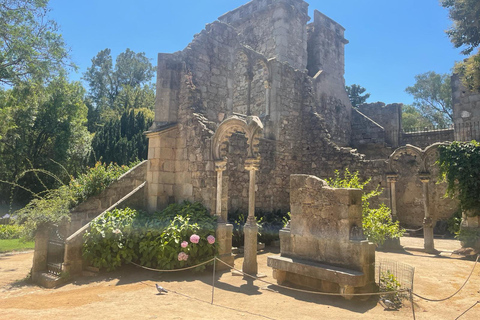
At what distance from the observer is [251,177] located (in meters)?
6.84

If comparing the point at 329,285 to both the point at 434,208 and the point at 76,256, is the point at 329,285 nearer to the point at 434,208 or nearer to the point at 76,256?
the point at 76,256

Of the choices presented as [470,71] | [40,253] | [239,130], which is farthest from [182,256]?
[470,71]

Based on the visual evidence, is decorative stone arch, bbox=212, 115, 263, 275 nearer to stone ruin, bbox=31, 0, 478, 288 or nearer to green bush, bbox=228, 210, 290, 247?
stone ruin, bbox=31, 0, 478, 288

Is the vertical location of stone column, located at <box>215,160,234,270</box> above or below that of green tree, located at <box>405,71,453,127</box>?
below

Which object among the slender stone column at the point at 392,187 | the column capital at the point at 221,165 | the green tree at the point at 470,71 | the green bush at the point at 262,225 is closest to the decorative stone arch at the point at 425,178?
the slender stone column at the point at 392,187

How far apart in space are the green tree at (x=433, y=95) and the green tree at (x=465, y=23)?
20867 millimetres

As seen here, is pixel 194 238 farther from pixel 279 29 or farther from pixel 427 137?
pixel 427 137

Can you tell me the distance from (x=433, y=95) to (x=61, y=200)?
3373 centimetres

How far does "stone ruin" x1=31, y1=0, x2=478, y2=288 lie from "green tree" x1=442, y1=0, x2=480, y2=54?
167 inches

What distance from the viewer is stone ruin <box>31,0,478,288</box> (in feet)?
26.5

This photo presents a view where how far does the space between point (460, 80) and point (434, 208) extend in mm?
5151

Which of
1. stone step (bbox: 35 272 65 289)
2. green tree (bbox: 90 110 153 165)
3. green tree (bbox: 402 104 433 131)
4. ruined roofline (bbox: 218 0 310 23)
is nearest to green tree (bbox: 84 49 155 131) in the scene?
green tree (bbox: 90 110 153 165)

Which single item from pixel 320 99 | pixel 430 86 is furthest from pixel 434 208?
pixel 430 86

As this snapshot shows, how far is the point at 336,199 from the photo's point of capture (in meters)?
5.28
